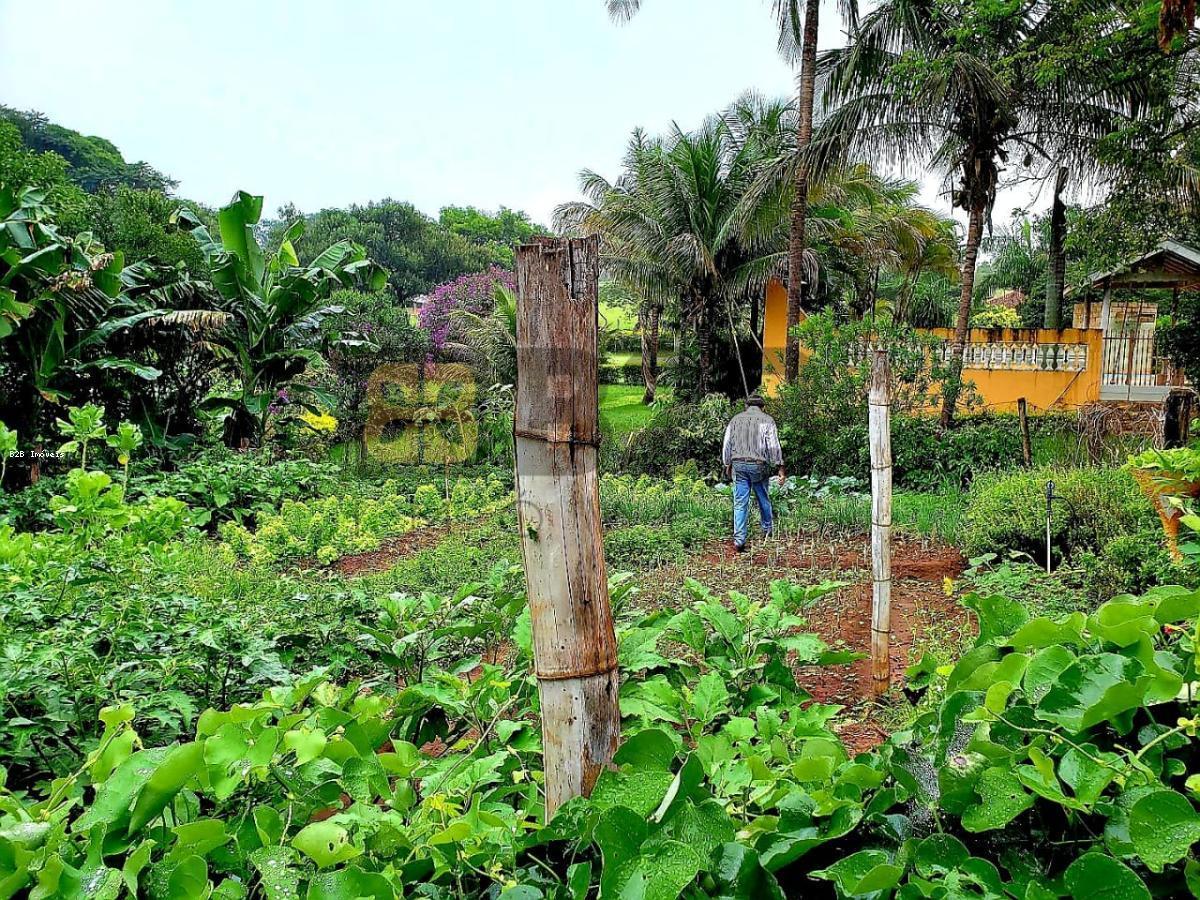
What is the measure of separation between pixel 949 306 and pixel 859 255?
927cm

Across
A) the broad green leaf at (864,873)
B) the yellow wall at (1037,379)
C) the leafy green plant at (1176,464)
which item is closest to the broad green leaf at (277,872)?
Answer: the broad green leaf at (864,873)

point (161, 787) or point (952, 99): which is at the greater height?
point (952, 99)

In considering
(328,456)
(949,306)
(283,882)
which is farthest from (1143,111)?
(949,306)

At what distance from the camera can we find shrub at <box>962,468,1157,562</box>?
19.4 ft

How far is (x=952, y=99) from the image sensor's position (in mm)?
11492

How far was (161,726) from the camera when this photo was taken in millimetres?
2561

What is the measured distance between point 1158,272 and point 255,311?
554 inches

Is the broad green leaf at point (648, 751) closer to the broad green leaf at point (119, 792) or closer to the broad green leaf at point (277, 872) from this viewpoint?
the broad green leaf at point (277, 872)

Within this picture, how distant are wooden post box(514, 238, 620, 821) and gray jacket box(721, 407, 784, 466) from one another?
6.60 metres

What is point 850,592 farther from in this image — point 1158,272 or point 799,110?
point 1158,272

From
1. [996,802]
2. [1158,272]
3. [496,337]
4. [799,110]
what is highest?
[799,110]

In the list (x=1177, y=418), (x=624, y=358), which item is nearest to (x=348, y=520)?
(x=1177, y=418)

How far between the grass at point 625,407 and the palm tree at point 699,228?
7.59 ft

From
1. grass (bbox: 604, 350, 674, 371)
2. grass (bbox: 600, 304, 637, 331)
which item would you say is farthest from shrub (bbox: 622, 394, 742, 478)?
grass (bbox: 600, 304, 637, 331)
